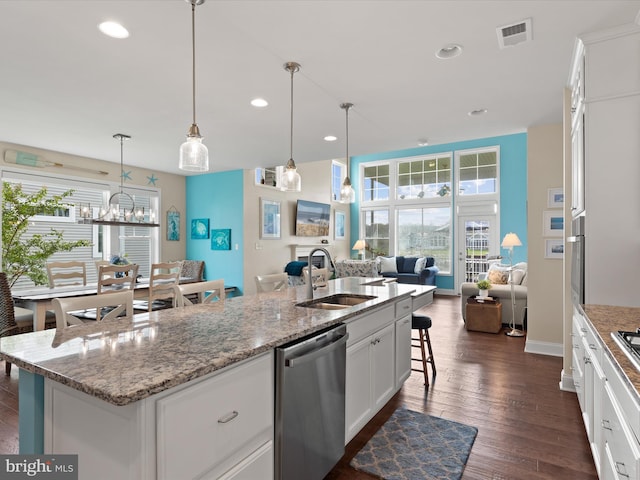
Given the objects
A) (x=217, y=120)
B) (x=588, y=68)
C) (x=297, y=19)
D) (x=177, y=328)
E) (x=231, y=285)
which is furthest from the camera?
(x=231, y=285)

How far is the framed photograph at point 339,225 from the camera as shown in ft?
33.2

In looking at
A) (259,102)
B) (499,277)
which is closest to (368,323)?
(259,102)

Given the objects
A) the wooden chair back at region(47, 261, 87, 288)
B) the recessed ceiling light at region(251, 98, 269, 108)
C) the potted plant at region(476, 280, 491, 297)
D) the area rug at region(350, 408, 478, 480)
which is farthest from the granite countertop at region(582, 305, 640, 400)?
the wooden chair back at region(47, 261, 87, 288)

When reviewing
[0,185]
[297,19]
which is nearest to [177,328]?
[297,19]

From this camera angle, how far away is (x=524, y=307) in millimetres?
5297

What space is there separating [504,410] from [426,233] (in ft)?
23.2

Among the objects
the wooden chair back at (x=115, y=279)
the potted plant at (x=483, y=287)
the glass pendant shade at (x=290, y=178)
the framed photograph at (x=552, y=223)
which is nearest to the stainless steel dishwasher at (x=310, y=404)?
the glass pendant shade at (x=290, y=178)

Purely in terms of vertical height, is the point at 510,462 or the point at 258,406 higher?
the point at 258,406

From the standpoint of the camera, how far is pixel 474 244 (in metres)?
8.85

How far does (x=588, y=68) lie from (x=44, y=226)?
6447mm

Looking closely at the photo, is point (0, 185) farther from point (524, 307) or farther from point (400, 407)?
point (524, 307)

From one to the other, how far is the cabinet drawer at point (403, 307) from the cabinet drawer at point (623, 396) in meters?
1.44

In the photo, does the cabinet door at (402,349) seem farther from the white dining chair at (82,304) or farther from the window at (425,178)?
the window at (425,178)

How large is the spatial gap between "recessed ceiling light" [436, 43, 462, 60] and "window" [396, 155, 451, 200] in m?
6.96
